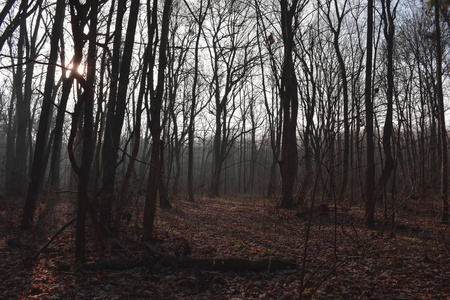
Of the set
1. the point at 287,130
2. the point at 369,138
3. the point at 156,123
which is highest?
the point at 287,130

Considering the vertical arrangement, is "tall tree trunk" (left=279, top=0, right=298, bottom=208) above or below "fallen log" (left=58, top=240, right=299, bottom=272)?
above

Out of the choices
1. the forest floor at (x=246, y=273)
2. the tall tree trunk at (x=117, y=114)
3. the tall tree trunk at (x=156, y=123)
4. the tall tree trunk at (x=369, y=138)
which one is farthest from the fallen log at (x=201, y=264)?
the tall tree trunk at (x=369, y=138)

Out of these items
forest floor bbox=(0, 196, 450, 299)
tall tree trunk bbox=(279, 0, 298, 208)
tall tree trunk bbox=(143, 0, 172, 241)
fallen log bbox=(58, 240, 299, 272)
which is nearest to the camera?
forest floor bbox=(0, 196, 450, 299)

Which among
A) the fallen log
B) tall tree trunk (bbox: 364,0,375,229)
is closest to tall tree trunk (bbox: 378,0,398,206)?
tall tree trunk (bbox: 364,0,375,229)

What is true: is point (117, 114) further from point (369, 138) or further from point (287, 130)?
point (287, 130)

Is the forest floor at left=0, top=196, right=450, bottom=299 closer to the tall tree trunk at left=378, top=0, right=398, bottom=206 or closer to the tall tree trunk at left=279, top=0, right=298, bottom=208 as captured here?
the tall tree trunk at left=378, top=0, right=398, bottom=206

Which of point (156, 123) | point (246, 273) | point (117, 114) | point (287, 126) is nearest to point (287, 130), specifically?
point (287, 126)

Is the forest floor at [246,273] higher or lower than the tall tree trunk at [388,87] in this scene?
lower

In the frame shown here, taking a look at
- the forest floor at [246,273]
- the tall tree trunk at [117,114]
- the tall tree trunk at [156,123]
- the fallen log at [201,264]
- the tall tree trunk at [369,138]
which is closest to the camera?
the forest floor at [246,273]

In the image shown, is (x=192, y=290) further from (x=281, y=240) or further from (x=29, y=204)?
(x=29, y=204)

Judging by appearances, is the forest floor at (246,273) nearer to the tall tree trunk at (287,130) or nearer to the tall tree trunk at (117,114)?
the tall tree trunk at (117,114)

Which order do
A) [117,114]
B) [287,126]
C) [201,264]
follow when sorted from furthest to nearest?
1. [287,126]
2. [117,114]
3. [201,264]

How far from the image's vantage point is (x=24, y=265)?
4770 millimetres

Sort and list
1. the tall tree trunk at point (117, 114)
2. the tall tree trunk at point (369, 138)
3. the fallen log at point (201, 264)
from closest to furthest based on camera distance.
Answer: the fallen log at point (201, 264)
the tall tree trunk at point (117, 114)
the tall tree trunk at point (369, 138)
